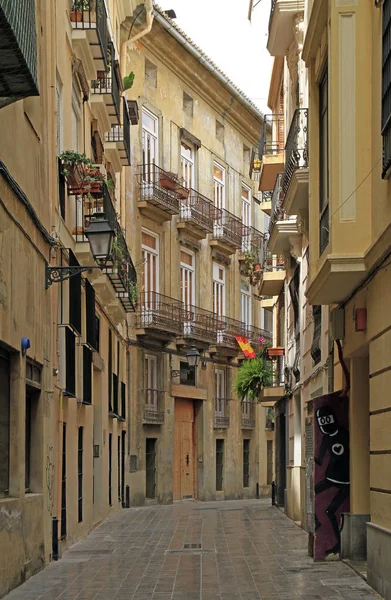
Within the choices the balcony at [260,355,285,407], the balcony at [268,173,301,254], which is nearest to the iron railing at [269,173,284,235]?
the balcony at [268,173,301,254]

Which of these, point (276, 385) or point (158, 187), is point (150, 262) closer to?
point (158, 187)

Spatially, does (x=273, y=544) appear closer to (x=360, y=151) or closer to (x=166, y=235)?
(x=360, y=151)

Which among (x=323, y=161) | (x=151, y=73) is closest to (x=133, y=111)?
(x=151, y=73)

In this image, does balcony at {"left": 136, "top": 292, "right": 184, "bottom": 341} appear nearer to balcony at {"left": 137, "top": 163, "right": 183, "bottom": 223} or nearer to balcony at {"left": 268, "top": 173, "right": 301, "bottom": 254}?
balcony at {"left": 137, "top": 163, "right": 183, "bottom": 223}

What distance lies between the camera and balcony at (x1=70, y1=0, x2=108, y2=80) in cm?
1844

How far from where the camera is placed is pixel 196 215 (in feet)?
117

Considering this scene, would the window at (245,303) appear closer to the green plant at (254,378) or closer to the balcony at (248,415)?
the balcony at (248,415)

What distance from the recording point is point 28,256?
13.0 meters

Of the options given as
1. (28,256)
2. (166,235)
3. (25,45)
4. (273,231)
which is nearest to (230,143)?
(166,235)

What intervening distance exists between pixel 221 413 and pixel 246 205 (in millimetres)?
8790

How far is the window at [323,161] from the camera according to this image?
44.5 ft

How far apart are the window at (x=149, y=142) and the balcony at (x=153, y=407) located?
20.2 feet

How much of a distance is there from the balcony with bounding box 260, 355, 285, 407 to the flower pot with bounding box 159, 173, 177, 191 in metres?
6.37

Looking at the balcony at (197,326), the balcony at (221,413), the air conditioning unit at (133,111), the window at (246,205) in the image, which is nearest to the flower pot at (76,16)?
the air conditioning unit at (133,111)
